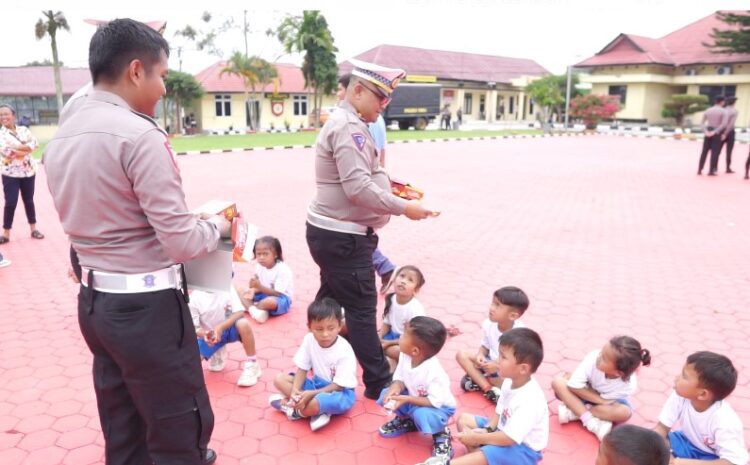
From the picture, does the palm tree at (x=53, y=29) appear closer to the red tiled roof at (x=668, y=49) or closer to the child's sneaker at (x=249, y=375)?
the child's sneaker at (x=249, y=375)

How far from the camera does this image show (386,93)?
2855 millimetres

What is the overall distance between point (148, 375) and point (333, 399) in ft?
3.97

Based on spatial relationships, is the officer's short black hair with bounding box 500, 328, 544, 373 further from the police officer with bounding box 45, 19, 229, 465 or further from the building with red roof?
the building with red roof

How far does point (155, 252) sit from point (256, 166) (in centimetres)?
1362

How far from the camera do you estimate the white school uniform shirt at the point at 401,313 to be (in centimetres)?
374

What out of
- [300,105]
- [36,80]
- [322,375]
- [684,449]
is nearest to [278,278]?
[322,375]

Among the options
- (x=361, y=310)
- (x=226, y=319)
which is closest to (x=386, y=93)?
(x=361, y=310)

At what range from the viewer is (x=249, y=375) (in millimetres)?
3473

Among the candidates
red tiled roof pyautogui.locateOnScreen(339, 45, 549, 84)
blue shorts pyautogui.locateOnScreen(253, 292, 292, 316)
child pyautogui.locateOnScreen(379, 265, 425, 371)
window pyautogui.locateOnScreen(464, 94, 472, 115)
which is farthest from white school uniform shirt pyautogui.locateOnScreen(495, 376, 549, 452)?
window pyautogui.locateOnScreen(464, 94, 472, 115)

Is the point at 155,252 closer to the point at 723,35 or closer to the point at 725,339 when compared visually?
the point at 725,339

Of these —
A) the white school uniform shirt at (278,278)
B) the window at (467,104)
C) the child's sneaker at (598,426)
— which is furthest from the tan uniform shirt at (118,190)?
the window at (467,104)

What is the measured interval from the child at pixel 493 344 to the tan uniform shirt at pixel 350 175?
93 cm

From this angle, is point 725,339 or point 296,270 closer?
point 725,339

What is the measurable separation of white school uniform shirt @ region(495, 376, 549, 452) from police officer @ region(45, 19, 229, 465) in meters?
1.35
